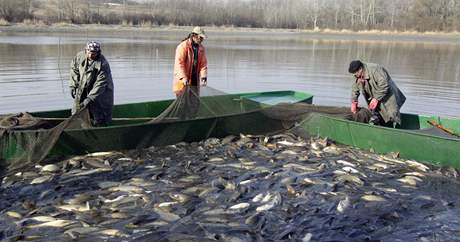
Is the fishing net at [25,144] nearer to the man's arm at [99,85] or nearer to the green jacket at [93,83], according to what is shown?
the man's arm at [99,85]

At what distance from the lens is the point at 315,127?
10242 millimetres

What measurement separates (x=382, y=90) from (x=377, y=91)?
106mm

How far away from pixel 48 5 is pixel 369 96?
71428 millimetres

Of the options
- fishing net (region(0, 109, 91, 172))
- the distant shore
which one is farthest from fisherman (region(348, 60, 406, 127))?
the distant shore

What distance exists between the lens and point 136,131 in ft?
29.1

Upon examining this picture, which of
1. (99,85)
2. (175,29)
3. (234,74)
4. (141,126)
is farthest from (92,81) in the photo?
(175,29)

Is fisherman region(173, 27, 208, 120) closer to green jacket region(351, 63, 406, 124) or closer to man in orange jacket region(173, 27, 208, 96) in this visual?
man in orange jacket region(173, 27, 208, 96)

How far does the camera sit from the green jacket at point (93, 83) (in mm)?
8531

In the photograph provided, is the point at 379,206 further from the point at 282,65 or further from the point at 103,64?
the point at 282,65

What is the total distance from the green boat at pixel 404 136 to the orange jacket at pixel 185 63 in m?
2.50

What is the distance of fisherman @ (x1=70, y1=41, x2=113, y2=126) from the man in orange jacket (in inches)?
66.6

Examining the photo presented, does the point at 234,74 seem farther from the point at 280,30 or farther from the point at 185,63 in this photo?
the point at 280,30

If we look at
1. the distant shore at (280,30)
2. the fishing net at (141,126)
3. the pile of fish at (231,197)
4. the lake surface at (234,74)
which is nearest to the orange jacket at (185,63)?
the fishing net at (141,126)

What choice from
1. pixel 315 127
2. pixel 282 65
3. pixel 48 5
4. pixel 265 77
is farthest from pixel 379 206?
pixel 48 5
